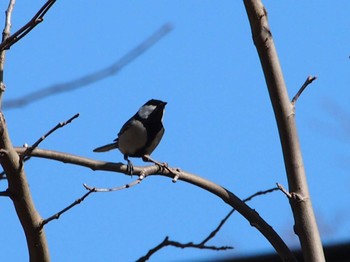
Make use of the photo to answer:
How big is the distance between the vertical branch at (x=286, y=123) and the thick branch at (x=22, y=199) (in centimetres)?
57

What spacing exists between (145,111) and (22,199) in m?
2.50

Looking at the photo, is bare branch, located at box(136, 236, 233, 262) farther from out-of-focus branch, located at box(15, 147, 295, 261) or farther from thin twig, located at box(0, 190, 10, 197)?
thin twig, located at box(0, 190, 10, 197)

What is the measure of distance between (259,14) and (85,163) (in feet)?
1.90

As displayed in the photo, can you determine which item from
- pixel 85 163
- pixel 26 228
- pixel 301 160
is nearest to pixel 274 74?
pixel 301 160

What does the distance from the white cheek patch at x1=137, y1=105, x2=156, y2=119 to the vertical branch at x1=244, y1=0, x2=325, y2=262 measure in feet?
7.77

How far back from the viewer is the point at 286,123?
150 cm

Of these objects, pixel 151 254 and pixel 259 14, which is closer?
pixel 259 14

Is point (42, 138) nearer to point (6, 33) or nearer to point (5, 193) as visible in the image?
point (5, 193)

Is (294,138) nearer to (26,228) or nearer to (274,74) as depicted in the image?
(274,74)

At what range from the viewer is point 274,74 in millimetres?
1494

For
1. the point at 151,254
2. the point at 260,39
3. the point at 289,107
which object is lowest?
the point at 151,254

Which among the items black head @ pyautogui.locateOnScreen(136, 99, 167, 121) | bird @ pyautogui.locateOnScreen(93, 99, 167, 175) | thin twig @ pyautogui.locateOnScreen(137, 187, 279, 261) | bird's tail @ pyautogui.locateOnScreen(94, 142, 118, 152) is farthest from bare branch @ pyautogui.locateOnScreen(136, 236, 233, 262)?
bird's tail @ pyautogui.locateOnScreen(94, 142, 118, 152)

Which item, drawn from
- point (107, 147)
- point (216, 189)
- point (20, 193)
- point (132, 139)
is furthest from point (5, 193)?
point (107, 147)

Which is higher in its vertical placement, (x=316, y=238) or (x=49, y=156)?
(x=49, y=156)
